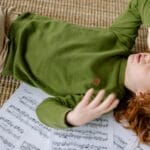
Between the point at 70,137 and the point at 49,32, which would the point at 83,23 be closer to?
the point at 49,32

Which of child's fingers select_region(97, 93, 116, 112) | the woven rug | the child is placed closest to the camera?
child's fingers select_region(97, 93, 116, 112)

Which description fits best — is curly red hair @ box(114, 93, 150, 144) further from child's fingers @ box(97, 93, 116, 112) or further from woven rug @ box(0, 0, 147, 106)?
woven rug @ box(0, 0, 147, 106)

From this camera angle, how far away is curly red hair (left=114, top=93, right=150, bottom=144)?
3.04 feet

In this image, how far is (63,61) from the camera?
3.20ft

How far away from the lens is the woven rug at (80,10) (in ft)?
3.91

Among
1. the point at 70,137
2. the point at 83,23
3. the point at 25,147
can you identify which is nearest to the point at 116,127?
the point at 70,137

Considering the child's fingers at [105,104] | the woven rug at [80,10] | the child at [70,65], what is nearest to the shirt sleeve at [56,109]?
the child at [70,65]

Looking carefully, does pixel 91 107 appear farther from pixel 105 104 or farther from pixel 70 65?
pixel 70 65

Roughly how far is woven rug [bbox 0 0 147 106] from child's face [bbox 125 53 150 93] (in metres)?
0.22

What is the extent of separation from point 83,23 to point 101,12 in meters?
Answer: 0.09

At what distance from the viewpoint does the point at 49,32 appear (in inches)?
40.0

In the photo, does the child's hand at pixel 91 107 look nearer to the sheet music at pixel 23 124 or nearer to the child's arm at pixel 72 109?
the child's arm at pixel 72 109

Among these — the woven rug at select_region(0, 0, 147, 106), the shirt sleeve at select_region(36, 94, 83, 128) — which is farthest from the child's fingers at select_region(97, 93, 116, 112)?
the woven rug at select_region(0, 0, 147, 106)

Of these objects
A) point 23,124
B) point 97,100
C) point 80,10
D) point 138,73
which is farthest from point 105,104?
point 80,10
